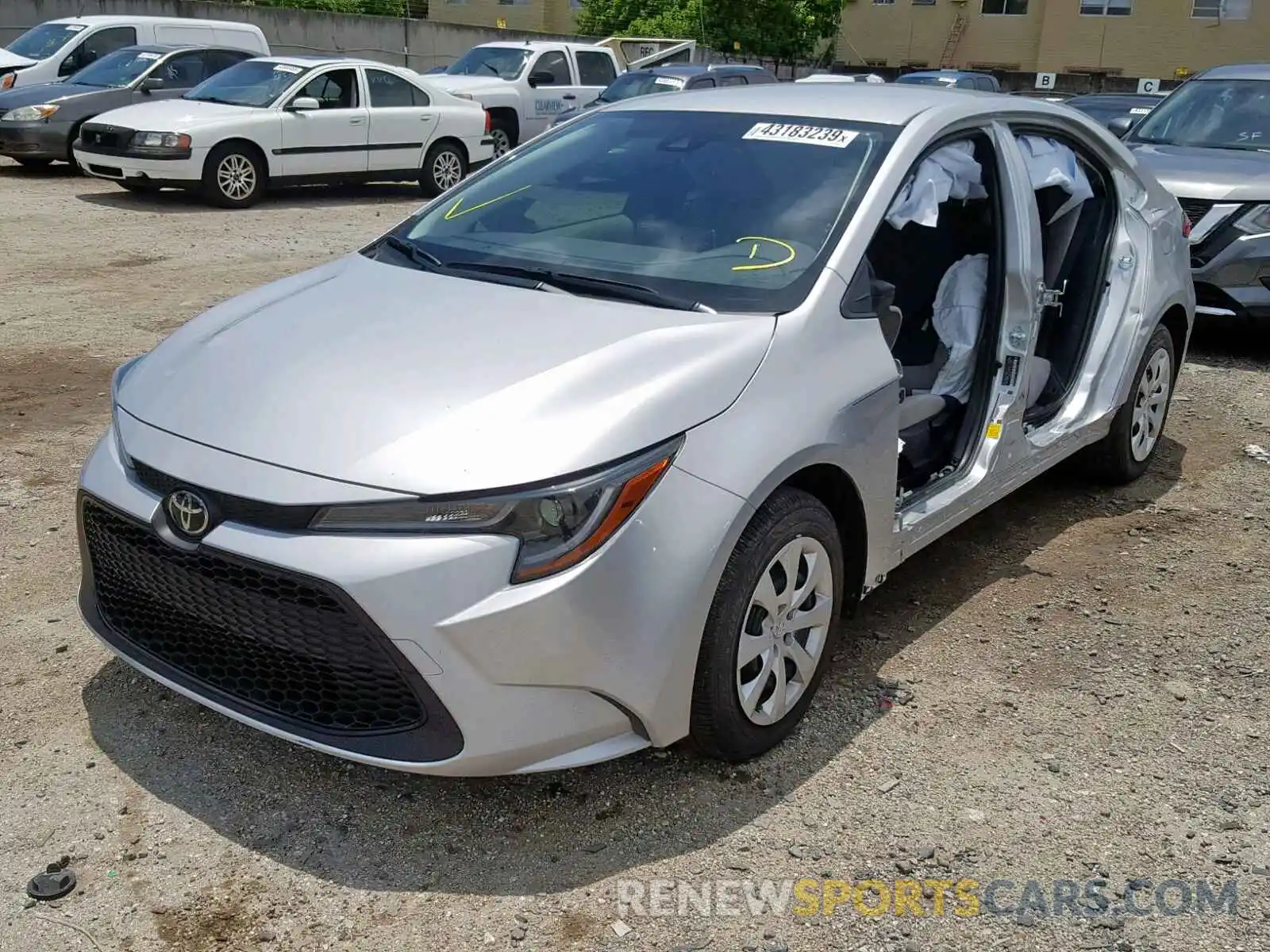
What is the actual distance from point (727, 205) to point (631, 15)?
124ft

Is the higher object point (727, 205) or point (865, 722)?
point (727, 205)

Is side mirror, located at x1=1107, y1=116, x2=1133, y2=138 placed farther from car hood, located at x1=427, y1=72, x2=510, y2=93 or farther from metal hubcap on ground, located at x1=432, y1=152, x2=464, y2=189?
car hood, located at x1=427, y1=72, x2=510, y2=93

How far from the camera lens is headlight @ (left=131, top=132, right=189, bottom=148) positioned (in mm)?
11914

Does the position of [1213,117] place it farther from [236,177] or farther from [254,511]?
[236,177]

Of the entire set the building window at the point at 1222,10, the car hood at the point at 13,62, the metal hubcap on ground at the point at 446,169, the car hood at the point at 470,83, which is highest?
the building window at the point at 1222,10

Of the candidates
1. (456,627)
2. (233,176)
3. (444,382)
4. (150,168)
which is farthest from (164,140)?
(456,627)

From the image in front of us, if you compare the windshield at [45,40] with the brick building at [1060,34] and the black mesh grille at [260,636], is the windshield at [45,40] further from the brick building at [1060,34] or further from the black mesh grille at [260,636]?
the brick building at [1060,34]

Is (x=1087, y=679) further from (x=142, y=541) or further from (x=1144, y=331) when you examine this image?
(x=142, y=541)

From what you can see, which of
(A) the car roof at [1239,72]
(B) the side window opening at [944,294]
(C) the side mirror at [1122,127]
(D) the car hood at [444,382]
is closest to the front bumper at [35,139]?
(C) the side mirror at [1122,127]

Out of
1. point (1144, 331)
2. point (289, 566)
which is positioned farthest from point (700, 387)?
point (1144, 331)

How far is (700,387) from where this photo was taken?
9.82 ft

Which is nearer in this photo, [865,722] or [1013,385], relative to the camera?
[865,722]

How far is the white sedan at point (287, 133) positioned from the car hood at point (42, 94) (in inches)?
50.1

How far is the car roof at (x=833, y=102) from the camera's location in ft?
13.0
